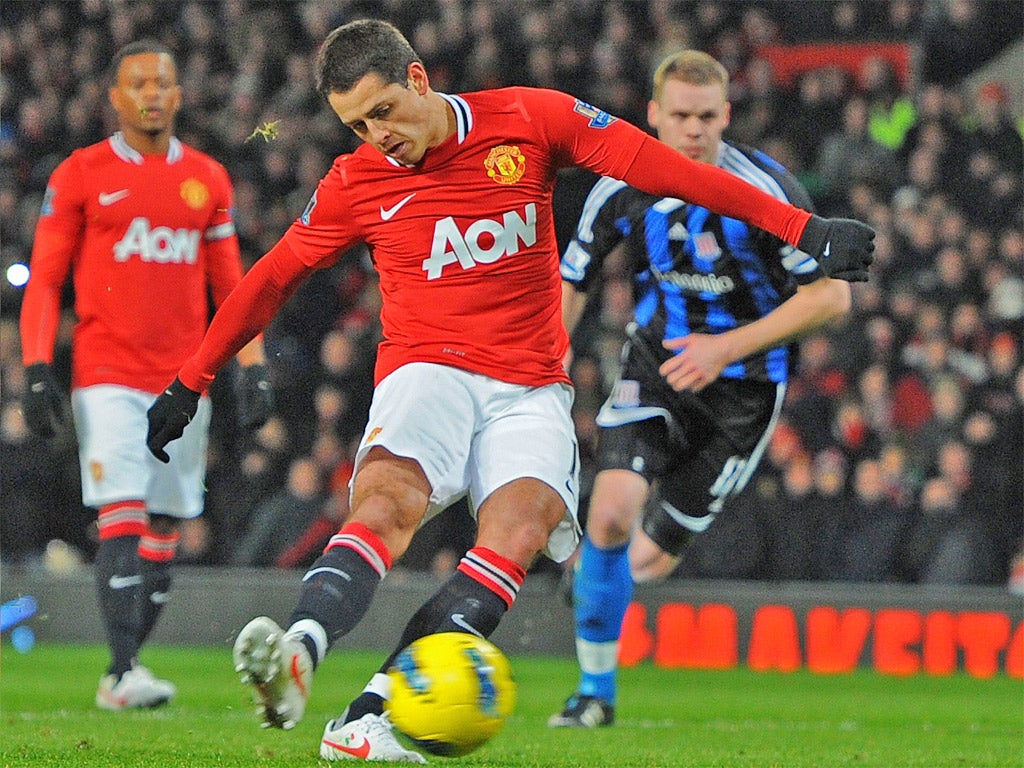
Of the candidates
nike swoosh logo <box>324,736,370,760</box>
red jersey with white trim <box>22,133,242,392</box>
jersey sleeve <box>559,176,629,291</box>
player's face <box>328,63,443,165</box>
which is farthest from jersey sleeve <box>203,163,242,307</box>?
nike swoosh logo <box>324,736,370,760</box>

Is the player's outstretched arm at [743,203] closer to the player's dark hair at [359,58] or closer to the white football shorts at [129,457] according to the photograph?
the player's dark hair at [359,58]

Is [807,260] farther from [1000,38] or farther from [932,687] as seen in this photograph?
[1000,38]

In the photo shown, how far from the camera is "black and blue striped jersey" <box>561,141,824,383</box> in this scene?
7031mm

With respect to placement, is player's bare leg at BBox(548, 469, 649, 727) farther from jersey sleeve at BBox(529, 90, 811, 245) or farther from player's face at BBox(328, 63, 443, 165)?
player's face at BBox(328, 63, 443, 165)

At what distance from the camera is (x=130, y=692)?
23.4ft

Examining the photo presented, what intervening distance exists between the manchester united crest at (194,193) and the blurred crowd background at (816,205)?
2.39 meters

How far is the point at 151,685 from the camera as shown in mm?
7176

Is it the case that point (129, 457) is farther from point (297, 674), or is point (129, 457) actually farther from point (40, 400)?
point (297, 674)

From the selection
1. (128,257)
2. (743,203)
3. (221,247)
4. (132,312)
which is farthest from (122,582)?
(743,203)

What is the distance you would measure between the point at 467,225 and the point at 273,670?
61.8 inches

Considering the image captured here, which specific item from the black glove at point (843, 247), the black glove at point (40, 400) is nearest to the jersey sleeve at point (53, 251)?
the black glove at point (40, 400)

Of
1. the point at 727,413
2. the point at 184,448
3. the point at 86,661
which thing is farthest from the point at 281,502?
the point at 727,413

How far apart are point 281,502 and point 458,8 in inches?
228

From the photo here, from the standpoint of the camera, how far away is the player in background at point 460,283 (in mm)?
4770
